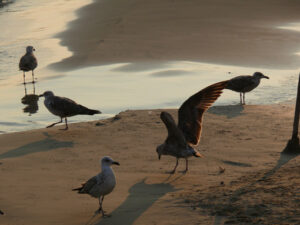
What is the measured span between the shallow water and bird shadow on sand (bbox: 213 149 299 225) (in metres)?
5.38

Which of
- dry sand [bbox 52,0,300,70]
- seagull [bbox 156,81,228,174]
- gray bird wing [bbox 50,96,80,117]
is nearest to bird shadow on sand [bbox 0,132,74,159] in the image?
gray bird wing [bbox 50,96,80,117]

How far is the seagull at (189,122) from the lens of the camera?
10.6 m

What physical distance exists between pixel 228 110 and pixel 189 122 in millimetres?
4571

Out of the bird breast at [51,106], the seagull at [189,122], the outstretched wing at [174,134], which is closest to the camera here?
the outstretched wing at [174,134]

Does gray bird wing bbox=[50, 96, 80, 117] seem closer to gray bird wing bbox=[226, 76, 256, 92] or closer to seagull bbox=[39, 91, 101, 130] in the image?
seagull bbox=[39, 91, 101, 130]

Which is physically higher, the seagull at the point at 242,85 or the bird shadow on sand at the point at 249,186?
the seagull at the point at 242,85

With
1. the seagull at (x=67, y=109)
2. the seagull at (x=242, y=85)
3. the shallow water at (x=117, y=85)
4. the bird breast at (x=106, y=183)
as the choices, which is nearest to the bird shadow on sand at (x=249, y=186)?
the bird breast at (x=106, y=183)

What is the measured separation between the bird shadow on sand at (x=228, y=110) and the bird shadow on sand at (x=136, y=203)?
194 inches

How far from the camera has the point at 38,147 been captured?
12.7 meters

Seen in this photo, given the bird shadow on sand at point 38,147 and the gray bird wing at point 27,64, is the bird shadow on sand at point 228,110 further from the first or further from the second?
the gray bird wing at point 27,64

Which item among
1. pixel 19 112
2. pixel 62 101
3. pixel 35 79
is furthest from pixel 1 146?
pixel 35 79

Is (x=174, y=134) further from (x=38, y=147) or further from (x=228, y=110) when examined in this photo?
(x=228, y=110)

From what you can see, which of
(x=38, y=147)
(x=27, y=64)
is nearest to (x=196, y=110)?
(x=38, y=147)

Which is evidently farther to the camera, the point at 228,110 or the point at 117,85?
the point at 117,85
